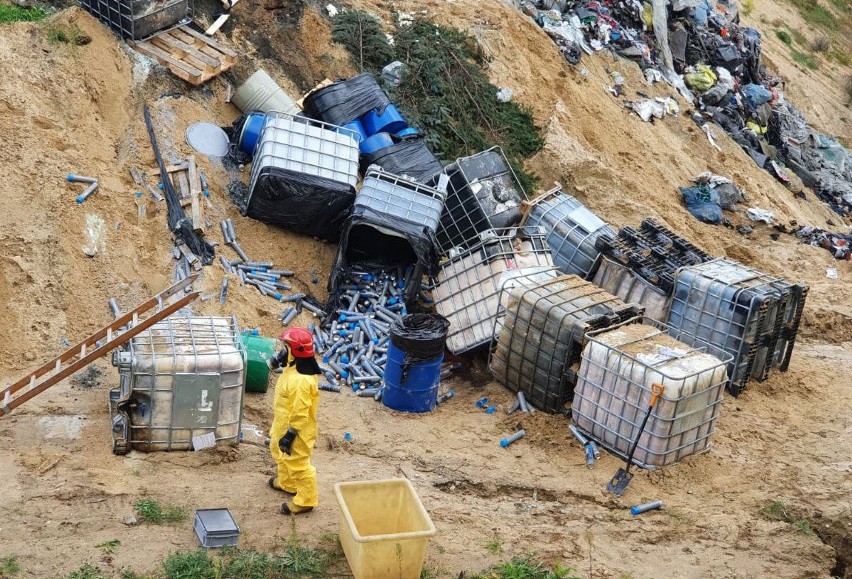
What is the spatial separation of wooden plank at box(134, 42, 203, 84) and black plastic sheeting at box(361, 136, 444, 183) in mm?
2615

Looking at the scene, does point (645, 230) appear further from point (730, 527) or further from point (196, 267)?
point (196, 267)

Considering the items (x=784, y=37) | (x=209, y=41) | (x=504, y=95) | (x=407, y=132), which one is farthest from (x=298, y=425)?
(x=784, y=37)

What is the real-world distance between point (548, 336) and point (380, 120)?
461 cm

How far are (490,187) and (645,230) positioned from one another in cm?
219

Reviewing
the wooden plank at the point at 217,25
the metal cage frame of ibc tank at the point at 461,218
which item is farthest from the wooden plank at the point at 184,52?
the metal cage frame of ibc tank at the point at 461,218

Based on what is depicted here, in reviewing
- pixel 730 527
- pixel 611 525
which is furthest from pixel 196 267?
pixel 730 527

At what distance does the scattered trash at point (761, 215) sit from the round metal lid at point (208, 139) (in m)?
9.12

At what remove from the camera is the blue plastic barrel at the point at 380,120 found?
13023 millimetres

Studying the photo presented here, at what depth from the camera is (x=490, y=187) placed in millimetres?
12398

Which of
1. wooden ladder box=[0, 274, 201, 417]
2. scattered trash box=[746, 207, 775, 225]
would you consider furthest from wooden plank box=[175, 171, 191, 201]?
scattered trash box=[746, 207, 775, 225]

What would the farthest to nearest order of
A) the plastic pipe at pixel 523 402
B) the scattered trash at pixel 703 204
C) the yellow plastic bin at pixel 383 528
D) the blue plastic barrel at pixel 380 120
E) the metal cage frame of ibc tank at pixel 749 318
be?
the scattered trash at pixel 703 204, the blue plastic barrel at pixel 380 120, the metal cage frame of ibc tank at pixel 749 318, the plastic pipe at pixel 523 402, the yellow plastic bin at pixel 383 528

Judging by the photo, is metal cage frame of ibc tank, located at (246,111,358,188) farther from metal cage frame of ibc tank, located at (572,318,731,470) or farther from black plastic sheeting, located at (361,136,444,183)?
metal cage frame of ibc tank, located at (572,318,731,470)

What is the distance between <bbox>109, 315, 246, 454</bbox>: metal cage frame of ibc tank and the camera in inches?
324

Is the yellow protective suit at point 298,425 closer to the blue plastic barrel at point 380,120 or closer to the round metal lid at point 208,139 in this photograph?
the round metal lid at point 208,139
